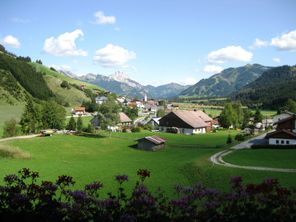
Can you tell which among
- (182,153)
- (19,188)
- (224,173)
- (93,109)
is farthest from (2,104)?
(19,188)

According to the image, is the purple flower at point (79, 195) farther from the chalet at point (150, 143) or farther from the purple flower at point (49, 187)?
the chalet at point (150, 143)

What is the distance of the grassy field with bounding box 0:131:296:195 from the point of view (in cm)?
4000

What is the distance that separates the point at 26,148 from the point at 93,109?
129784 millimetres

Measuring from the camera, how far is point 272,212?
337 inches

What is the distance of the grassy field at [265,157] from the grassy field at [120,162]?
4.52m

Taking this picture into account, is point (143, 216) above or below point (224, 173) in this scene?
above

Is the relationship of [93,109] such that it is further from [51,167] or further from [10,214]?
[10,214]

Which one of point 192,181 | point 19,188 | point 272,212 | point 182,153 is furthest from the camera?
point 182,153

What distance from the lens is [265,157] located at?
58188mm

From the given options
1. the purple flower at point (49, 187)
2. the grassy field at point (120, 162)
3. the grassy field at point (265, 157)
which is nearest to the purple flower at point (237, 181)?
the purple flower at point (49, 187)

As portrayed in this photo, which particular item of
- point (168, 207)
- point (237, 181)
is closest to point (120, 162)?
point (237, 181)

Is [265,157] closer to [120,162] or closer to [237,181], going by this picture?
[120,162]

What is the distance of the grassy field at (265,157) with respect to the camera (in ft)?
164

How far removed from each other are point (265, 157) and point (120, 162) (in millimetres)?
23006
